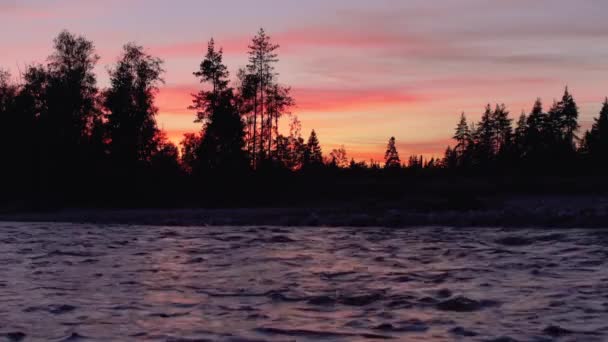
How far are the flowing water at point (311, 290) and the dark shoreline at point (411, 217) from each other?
5767 mm

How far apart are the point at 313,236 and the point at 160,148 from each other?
3975 centimetres

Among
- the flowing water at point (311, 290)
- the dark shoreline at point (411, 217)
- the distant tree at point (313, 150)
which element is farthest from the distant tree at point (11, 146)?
the flowing water at point (311, 290)

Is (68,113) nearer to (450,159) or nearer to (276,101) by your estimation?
(276,101)

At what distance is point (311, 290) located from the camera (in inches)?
448

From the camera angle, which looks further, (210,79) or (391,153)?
(391,153)

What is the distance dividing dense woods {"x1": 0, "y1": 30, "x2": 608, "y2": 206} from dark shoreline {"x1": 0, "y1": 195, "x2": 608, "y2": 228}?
10.5m

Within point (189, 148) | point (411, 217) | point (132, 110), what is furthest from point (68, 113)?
point (411, 217)

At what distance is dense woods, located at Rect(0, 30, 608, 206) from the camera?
50.3 metres

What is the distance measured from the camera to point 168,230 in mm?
27125

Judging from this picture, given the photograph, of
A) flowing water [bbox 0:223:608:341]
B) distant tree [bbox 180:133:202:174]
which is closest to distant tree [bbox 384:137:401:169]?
distant tree [bbox 180:133:202:174]

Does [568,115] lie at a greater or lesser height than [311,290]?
greater

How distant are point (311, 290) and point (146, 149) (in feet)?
157

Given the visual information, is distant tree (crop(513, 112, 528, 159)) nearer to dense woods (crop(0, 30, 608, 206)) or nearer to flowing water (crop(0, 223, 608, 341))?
dense woods (crop(0, 30, 608, 206))

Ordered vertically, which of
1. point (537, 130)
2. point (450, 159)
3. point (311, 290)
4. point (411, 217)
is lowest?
point (311, 290)
